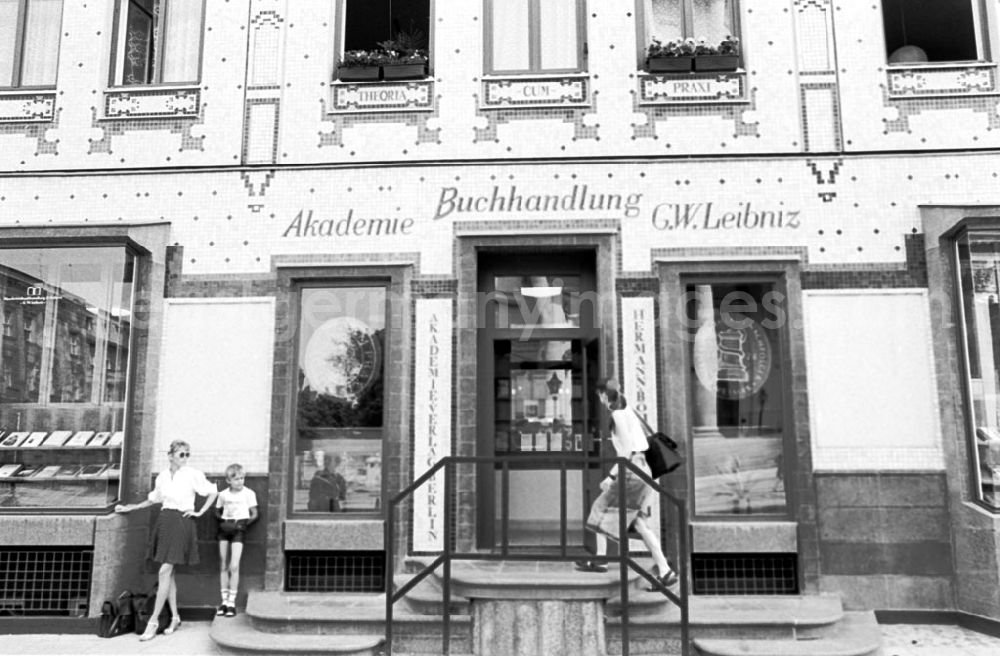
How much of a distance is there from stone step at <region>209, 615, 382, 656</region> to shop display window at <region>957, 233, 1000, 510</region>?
18.5 ft

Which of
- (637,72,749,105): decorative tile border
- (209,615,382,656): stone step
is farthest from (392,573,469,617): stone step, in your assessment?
(637,72,749,105): decorative tile border

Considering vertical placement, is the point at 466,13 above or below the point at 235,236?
above

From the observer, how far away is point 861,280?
790cm

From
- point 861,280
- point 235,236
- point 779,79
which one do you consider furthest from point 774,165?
point 235,236

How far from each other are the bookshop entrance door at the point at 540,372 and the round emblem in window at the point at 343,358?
3.73 ft

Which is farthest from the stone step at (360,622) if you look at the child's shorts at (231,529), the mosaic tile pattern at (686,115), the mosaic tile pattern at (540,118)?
the mosaic tile pattern at (686,115)

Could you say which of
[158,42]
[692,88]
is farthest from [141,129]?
[692,88]

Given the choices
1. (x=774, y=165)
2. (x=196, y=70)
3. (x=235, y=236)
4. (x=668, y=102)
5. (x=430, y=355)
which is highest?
(x=196, y=70)

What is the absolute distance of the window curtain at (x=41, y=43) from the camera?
29.2 feet

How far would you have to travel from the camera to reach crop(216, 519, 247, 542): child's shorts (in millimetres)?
7562

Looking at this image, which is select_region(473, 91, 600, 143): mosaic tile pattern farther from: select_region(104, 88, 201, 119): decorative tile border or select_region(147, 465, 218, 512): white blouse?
select_region(147, 465, 218, 512): white blouse

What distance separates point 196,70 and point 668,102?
5079 millimetres

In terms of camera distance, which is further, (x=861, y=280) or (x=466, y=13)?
(x=466, y=13)

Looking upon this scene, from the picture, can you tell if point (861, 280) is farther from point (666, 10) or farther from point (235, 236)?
point (235, 236)
